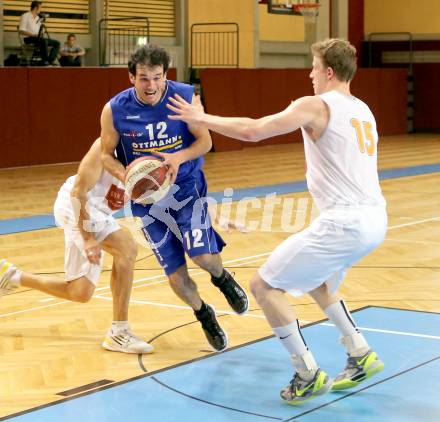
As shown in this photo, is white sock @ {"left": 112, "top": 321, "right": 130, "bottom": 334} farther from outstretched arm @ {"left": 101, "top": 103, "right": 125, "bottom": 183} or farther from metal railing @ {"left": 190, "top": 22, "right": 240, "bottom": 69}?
metal railing @ {"left": 190, "top": 22, "right": 240, "bottom": 69}

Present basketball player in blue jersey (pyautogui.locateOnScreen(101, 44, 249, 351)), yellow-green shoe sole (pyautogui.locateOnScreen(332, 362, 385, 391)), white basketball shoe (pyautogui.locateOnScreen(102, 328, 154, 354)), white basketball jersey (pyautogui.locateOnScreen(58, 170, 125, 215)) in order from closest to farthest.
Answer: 1. yellow-green shoe sole (pyautogui.locateOnScreen(332, 362, 385, 391))
2. basketball player in blue jersey (pyautogui.locateOnScreen(101, 44, 249, 351))
3. white basketball shoe (pyautogui.locateOnScreen(102, 328, 154, 354))
4. white basketball jersey (pyautogui.locateOnScreen(58, 170, 125, 215))

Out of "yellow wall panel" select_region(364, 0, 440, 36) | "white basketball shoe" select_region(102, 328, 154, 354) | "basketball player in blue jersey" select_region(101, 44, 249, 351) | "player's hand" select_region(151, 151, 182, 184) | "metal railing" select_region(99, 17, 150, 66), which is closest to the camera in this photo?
"player's hand" select_region(151, 151, 182, 184)

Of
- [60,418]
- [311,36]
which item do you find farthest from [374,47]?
[60,418]

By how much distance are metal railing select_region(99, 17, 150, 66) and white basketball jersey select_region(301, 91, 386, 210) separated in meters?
16.7

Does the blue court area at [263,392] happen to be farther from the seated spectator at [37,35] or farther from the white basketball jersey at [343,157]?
the seated spectator at [37,35]

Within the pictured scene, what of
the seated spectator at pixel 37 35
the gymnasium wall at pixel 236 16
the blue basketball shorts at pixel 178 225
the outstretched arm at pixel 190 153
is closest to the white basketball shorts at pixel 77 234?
the blue basketball shorts at pixel 178 225

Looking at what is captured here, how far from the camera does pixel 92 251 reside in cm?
592

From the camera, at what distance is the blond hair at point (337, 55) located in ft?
15.9

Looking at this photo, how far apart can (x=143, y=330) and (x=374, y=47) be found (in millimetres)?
24758

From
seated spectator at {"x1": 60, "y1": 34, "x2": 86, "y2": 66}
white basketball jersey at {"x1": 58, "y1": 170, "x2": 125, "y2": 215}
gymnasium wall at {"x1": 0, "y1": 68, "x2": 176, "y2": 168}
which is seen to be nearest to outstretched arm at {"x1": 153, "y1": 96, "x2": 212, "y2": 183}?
white basketball jersey at {"x1": 58, "y1": 170, "x2": 125, "y2": 215}

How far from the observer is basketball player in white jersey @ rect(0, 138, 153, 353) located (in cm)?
607

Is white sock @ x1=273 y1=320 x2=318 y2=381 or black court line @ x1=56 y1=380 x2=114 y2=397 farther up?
white sock @ x1=273 y1=320 x2=318 y2=381

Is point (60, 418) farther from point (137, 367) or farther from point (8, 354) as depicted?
point (8, 354)

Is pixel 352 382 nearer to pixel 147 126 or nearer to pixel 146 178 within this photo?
pixel 146 178
